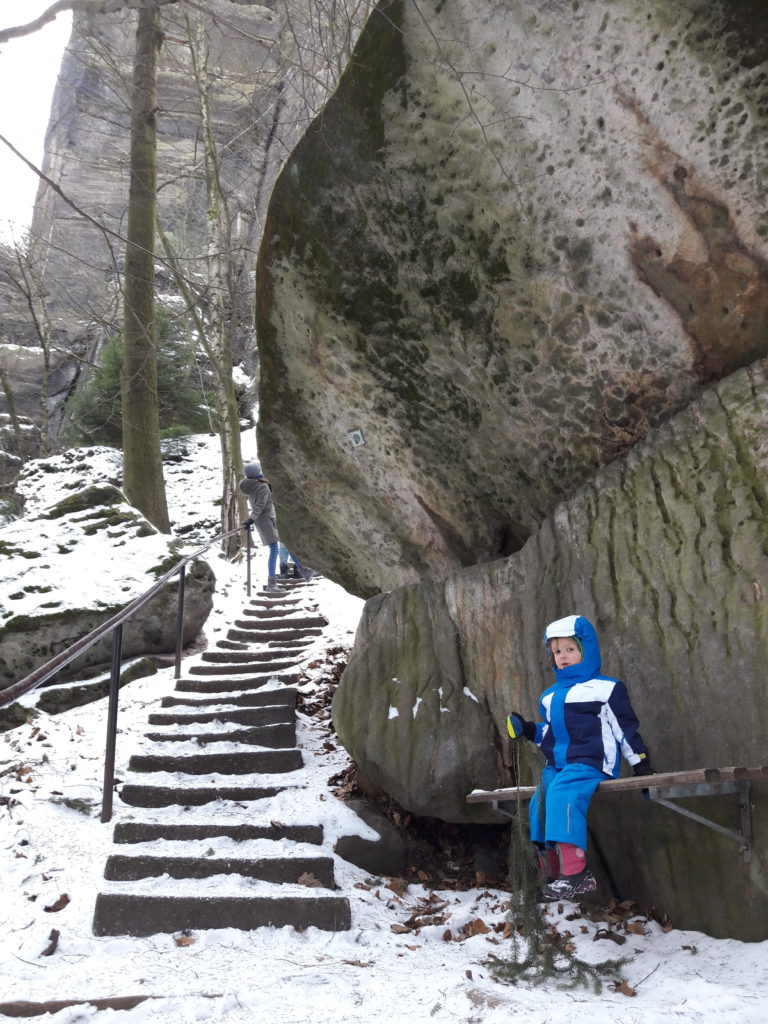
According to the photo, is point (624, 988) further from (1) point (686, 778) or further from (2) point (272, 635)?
(2) point (272, 635)

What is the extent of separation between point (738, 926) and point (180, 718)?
13.6 feet

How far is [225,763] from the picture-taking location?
5.18 metres

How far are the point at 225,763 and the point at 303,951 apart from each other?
1.96m

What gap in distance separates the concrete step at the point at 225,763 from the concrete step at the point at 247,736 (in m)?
0.24

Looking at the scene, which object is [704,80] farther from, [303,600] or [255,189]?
[255,189]

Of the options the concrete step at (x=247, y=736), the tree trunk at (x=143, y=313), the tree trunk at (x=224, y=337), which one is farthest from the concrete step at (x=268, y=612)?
the tree trunk at (x=224, y=337)

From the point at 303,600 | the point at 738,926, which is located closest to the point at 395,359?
the point at 738,926

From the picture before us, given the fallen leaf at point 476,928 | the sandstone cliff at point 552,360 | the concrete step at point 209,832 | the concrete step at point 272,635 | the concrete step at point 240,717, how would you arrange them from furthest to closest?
the concrete step at point 272,635 → the concrete step at point 240,717 → the concrete step at point 209,832 → the fallen leaf at point 476,928 → the sandstone cliff at point 552,360

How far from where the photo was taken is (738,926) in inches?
113

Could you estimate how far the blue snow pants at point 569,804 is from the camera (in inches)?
122

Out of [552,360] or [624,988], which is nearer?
[624,988]

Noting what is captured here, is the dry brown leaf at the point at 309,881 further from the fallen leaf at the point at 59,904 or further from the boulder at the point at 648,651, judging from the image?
the fallen leaf at the point at 59,904

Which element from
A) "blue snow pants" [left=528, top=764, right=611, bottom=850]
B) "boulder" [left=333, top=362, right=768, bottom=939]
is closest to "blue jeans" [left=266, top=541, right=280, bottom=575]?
"boulder" [left=333, top=362, right=768, bottom=939]

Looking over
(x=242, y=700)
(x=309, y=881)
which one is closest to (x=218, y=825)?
(x=309, y=881)
